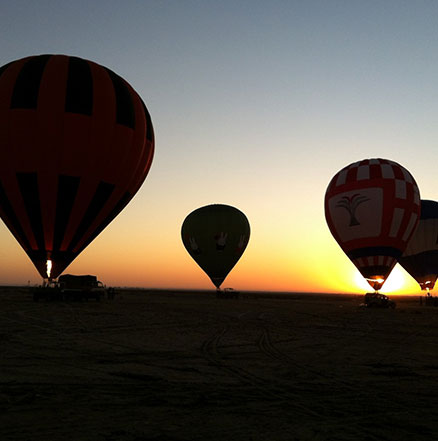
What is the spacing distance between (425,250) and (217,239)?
21.8 meters

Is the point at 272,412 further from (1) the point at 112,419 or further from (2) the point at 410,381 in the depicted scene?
(2) the point at 410,381

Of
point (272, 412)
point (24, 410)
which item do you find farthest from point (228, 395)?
point (24, 410)

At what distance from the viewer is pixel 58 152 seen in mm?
20422

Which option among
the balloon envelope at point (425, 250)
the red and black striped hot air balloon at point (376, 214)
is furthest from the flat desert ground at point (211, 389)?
the balloon envelope at point (425, 250)

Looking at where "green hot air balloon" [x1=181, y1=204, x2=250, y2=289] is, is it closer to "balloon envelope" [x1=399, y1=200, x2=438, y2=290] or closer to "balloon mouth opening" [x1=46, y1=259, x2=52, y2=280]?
"balloon envelope" [x1=399, y1=200, x2=438, y2=290]

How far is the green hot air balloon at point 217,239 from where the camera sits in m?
47.7

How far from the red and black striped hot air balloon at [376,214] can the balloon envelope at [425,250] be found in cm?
1232

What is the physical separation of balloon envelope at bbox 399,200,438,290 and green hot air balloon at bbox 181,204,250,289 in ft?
58.2

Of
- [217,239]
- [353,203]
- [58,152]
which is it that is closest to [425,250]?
[353,203]

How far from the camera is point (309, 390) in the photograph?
269 inches

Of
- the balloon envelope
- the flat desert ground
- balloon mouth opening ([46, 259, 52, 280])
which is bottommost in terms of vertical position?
the flat desert ground

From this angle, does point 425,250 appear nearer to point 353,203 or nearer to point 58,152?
point 353,203

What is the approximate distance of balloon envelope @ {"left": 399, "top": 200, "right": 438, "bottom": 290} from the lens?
46688 mm

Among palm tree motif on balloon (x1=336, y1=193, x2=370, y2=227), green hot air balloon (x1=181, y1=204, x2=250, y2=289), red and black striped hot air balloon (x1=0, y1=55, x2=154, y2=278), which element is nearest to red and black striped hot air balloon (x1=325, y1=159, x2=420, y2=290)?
palm tree motif on balloon (x1=336, y1=193, x2=370, y2=227)
